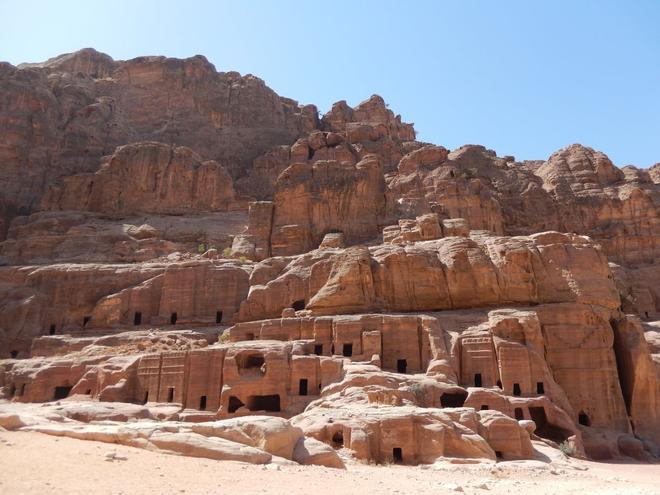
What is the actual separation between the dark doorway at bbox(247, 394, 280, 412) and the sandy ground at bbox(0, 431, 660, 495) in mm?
14457

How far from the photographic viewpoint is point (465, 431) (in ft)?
93.4

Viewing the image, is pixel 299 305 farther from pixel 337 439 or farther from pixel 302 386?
pixel 337 439

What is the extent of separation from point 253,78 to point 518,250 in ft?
246

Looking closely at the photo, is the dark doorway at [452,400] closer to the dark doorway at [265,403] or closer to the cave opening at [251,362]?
the dark doorway at [265,403]

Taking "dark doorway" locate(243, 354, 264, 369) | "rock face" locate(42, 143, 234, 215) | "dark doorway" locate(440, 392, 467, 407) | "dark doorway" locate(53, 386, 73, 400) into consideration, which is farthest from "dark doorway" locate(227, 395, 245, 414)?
"rock face" locate(42, 143, 234, 215)

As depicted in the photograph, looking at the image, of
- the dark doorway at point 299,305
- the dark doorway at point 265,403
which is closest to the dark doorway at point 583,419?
the dark doorway at point 265,403

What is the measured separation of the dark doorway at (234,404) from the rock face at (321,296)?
112 millimetres

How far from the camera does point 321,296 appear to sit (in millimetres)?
45594

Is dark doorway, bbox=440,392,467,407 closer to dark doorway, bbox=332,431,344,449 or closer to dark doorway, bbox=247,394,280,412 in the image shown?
dark doorway, bbox=332,431,344,449

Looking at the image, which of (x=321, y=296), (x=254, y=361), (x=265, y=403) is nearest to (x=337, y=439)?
(x=265, y=403)

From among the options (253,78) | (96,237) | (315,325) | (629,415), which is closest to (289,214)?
(96,237)

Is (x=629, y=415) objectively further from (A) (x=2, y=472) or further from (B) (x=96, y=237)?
(B) (x=96, y=237)

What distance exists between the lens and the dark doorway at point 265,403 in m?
38.6

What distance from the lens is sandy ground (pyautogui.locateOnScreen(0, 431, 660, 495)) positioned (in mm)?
14492
